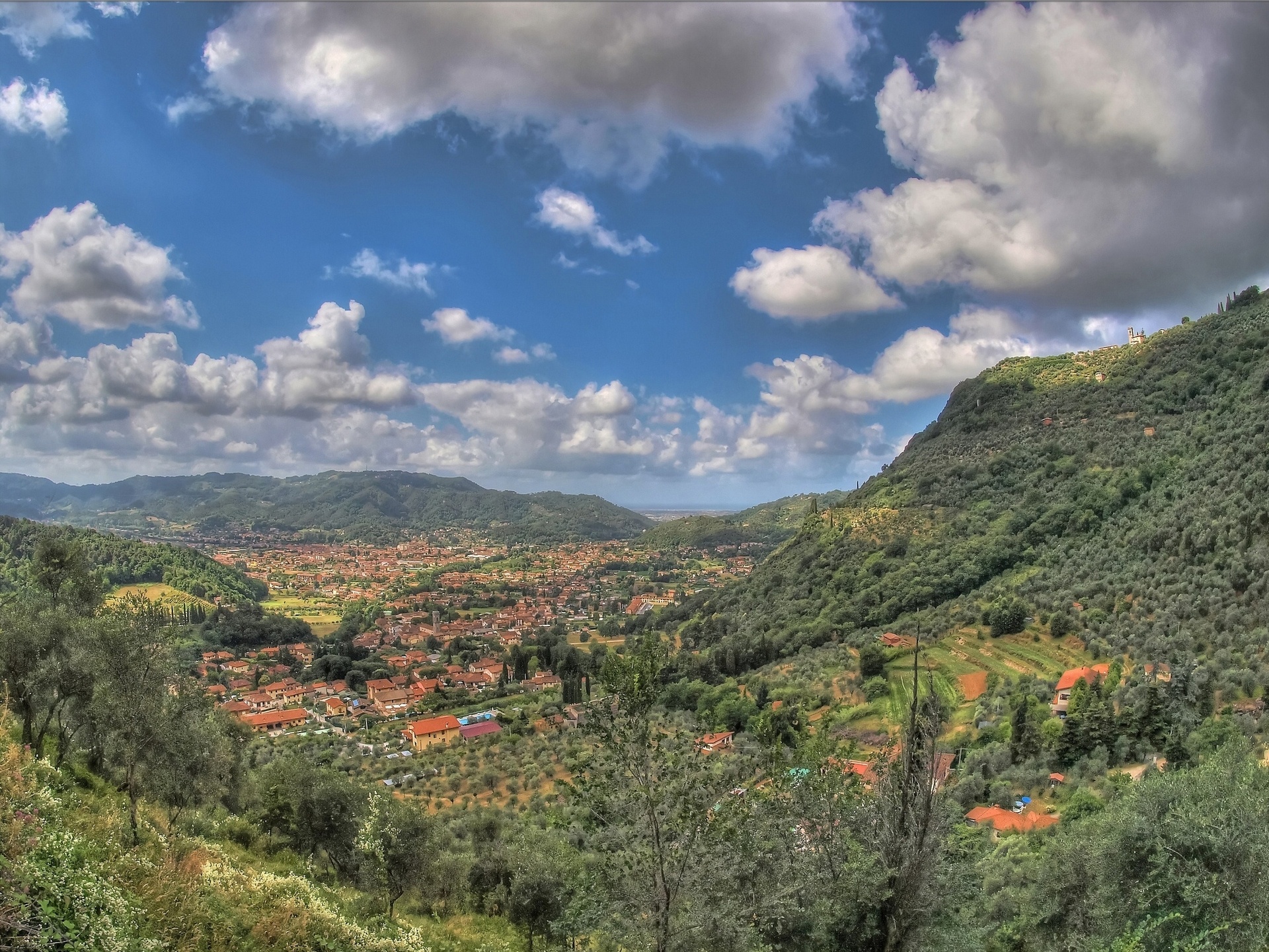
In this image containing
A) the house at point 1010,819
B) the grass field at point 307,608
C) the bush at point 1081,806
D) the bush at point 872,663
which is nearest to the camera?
the bush at point 1081,806

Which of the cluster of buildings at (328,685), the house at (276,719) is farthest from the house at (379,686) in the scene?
the house at (276,719)

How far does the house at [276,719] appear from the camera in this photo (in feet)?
157

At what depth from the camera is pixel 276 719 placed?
1969 inches

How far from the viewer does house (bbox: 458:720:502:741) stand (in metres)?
45.5

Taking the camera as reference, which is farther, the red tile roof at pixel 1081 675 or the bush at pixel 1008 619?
the bush at pixel 1008 619

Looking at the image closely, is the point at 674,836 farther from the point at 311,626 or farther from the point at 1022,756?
the point at 311,626

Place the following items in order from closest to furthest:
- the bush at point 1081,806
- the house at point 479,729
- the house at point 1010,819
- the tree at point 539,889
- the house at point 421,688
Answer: the tree at point 539,889, the bush at point 1081,806, the house at point 1010,819, the house at point 479,729, the house at point 421,688

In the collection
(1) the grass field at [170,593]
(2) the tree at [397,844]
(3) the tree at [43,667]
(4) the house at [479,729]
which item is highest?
(3) the tree at [43,667]

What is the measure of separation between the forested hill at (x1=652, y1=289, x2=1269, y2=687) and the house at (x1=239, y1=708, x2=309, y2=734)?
36.3 meters

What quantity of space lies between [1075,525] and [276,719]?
7066 cm

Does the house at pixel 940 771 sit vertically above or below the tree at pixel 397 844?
above

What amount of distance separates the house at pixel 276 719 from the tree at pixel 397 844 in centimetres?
3716

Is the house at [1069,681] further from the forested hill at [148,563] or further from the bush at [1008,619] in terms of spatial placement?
the forested hill at [148,563]

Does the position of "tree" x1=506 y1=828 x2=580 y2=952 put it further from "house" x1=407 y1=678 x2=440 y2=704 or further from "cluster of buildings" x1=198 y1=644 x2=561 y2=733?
"house" x1=407 y1=678 x2=440 y2=704
